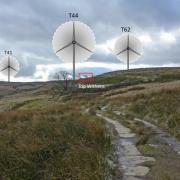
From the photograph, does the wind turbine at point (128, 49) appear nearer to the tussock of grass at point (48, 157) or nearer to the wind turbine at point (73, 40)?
Answer: the wind turbine at point (73, 40)

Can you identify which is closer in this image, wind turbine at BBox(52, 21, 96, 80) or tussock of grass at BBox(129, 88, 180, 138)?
tussock of grass at BBox(129, 88, 180, 138)

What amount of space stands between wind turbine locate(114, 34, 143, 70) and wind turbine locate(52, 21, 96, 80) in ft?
152

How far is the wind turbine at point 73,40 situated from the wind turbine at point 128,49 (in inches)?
1822

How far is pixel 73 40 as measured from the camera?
142 m

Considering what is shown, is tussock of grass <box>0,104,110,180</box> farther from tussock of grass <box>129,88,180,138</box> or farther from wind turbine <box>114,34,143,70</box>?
wind turbine <box>114,34,143,70</box>

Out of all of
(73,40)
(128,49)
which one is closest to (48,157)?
(73,40)

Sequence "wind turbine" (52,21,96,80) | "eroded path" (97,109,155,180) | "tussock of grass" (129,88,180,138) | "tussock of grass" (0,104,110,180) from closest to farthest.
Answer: "tussock of grass" (0,104,110,180), "eroded path" (97,109,155,180), "tussock of grass" (129,88,180,138), "wind turbine" (52,21,96,80)

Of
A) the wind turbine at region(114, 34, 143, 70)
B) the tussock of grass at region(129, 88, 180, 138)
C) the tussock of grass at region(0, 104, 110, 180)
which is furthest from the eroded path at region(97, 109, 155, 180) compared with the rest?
the wind turbine at region(114, 34, 143, 70)

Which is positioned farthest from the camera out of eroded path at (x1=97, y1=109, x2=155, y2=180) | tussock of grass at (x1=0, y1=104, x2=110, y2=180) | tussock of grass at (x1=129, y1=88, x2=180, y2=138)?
tussock of grass at (x1=129, y1=88, x2=180, y2=138)

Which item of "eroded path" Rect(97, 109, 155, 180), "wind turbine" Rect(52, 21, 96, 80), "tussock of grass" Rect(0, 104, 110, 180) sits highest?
"wind turbine" Rect(52, 21, 96, 80)

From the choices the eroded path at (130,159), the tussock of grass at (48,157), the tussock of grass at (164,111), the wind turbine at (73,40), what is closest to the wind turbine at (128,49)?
the wind turbine at (73,40)

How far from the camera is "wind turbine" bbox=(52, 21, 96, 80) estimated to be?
142 meters

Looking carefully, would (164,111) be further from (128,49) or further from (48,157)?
(128,49)

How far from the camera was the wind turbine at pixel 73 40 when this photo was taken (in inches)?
5586
